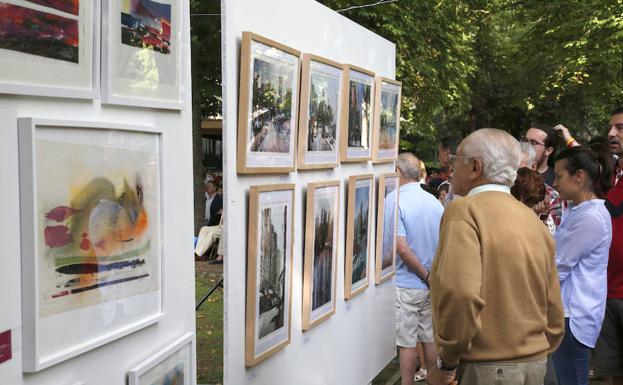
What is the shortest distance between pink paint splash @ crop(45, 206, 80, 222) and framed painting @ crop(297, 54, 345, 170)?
1.74m

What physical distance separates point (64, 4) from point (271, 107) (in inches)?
55.4

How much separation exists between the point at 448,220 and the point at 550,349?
96 cm

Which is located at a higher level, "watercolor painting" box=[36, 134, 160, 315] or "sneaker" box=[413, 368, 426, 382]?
"watercolor painting" box=[36, 134, 160, 315]

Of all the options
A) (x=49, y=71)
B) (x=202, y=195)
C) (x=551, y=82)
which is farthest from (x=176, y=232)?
(x=551, y=82)

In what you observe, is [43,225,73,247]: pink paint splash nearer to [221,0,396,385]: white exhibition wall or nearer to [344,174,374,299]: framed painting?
[221,0,396,385]: white exhibition wall

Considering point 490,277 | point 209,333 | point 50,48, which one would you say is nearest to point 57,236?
point 50,48

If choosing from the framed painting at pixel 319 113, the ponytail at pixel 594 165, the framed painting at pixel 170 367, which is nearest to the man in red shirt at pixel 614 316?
the ponytail at pixel 594 165

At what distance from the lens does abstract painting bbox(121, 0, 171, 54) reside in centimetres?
232

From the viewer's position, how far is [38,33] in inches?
75.3

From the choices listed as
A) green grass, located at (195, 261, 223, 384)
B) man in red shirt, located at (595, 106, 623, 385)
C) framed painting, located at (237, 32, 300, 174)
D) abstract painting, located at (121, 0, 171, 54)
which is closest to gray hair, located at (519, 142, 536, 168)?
man in red shirt, located at (595, 106, 623, 385)

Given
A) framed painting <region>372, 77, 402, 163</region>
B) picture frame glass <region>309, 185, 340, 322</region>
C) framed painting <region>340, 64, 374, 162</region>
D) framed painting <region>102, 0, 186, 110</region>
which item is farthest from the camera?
framed painting <region>372, 77, 402, 163</region>

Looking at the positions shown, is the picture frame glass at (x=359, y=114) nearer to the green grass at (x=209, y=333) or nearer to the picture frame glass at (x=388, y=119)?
the picture frame glass at (x=388, y=119)

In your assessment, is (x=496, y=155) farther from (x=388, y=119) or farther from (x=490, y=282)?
(x=388, y=119)

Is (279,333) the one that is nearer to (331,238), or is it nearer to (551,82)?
(331,238)
